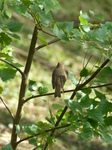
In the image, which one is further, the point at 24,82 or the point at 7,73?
the point at 24,82

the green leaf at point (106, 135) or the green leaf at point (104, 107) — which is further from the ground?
the green leaf at point (104, 107)

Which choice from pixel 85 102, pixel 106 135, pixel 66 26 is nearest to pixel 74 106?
pixel 85 102

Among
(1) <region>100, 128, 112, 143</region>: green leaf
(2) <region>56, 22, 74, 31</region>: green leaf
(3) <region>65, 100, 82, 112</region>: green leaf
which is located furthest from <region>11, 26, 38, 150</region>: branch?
(1) <region>100, 128, 112, 143</region>: green leaf

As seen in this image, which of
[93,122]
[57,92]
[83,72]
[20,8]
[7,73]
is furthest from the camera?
[57,92]

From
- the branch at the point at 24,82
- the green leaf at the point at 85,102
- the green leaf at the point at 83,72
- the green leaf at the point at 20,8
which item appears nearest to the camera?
the green leaf at the point at 20,8

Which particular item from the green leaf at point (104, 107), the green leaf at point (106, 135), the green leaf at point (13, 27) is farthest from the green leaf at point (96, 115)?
the green leaf at point (13, 27)

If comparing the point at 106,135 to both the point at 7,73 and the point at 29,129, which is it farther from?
the point at 7,73

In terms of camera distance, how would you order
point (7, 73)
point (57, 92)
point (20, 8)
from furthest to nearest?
1. point (57, 92)
2. point (7, 73)
3. point (20, 8)

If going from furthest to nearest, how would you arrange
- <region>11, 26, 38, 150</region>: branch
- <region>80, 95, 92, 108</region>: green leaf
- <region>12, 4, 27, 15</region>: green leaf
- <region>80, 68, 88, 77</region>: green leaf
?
<region>11, 26, 38, 150</region>: branch → <region>80, 68, 88, 77</region>: green leaf → <region>80, 95, 92, 108</region>: green leaf → <region>12, 4, 27, 15</region>: green leaf

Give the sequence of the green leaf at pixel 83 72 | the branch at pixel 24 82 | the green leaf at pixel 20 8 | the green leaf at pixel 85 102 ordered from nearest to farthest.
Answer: the green leaf at pixel 20 8
the green leaf at pixel 85 102
the green leaf at pixel 83 72
the branch at pixel 24 82

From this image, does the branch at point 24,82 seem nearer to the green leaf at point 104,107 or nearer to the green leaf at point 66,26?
the green leaf at point 66,26

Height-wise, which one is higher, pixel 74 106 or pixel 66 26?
pixel 66 26


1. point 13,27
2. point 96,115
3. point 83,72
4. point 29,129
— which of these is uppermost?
point 13,27

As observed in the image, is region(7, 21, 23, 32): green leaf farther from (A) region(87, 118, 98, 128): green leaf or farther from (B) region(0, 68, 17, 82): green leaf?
(A) region(87, 118, 98, 128): green leaf
